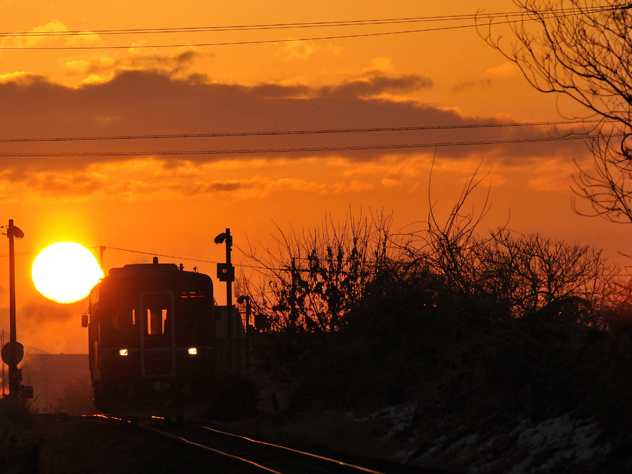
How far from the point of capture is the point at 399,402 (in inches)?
848

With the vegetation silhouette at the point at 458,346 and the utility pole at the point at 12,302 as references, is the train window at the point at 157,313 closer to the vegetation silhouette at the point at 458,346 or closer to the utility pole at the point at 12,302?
the vegetation silhouette at the point at 458,346

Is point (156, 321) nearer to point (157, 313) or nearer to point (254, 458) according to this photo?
point (157, 313)

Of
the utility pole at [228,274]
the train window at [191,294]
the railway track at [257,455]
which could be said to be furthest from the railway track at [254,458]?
the utility pole at [228,274]

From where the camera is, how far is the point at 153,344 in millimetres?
21594

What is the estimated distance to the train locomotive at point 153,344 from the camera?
70.6 feet

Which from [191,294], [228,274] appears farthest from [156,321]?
[228,274]

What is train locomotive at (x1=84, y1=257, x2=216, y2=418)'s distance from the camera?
2153cm

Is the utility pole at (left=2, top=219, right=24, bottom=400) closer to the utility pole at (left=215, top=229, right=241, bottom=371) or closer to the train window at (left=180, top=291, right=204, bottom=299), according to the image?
the utility pole at (left=215, top=229, right=241, bottom=371)

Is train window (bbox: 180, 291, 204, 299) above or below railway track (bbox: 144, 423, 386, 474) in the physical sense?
above

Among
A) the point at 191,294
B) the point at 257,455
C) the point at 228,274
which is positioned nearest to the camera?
the point at 257,455

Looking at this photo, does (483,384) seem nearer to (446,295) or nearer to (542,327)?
(542,327)

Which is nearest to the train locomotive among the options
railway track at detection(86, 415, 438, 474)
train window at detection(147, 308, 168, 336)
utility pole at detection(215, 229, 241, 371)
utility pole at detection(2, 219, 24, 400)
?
train window at detection(147, 308, 168, 336)

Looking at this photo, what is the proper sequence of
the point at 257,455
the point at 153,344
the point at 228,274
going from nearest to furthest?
the point at 257,455
the point at 153,344
the point at 228,274

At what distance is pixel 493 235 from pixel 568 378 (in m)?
7.25
